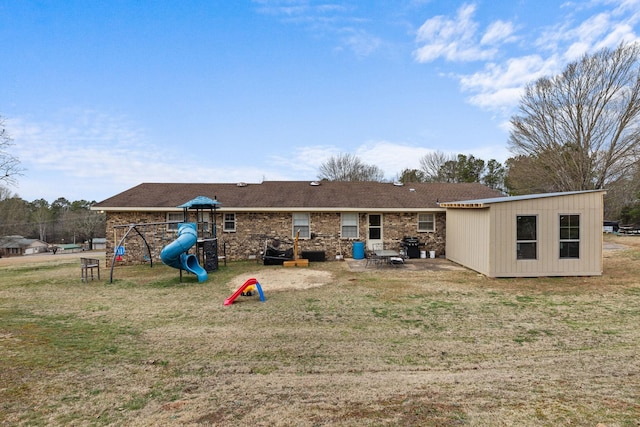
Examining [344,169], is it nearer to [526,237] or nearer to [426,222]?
[426,222]

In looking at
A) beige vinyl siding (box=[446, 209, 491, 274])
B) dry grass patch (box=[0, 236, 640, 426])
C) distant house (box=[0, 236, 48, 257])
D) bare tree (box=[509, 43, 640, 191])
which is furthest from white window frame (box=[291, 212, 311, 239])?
distant house (box=[0, 236, 48, 257])

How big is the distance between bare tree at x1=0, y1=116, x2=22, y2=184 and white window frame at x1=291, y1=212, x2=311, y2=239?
42.3 ft

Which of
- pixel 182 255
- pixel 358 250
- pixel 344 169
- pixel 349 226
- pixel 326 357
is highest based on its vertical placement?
pixel 344 169

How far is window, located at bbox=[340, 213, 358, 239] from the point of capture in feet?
46.9

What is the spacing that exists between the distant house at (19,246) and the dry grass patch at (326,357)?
162 feet

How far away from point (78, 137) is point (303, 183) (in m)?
14.1

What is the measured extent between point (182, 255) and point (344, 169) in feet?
88.5

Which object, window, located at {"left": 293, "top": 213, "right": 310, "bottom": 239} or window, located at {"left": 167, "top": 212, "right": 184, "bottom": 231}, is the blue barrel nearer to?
window, located at {"left": 293, "top": 213, "right": 310, "bottom": 239}

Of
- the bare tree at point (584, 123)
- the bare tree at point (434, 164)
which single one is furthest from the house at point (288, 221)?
the bare tree at point (434, 164)

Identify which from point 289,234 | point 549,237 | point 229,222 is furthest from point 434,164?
point 229,222

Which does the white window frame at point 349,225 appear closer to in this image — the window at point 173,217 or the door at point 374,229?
the door at point 374,229

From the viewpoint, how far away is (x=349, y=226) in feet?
47.0

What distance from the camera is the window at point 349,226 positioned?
14297mm

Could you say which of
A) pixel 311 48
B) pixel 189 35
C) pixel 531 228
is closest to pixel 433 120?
pixel 311 48
